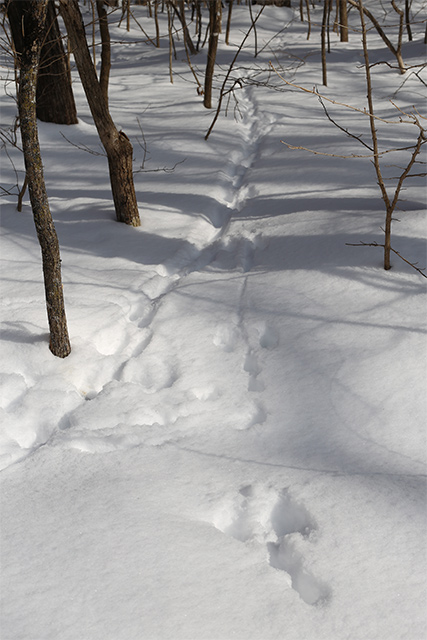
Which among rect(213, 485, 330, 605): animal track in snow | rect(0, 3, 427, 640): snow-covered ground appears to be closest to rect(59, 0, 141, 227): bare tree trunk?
rect(0, 3, 427, 640): snow-covered ground

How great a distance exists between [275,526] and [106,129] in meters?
3.45

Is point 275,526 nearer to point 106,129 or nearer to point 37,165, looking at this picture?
point 37,165

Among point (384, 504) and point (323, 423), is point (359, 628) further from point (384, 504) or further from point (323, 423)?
point (323, 423)

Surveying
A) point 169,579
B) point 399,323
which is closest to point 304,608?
point 169,579

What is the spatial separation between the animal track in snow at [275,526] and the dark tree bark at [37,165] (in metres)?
1.35

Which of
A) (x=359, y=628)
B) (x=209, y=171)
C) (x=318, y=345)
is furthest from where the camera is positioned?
(x=209, y=171)

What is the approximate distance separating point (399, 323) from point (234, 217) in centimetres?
233

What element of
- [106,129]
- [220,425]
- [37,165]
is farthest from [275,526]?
[106,129]

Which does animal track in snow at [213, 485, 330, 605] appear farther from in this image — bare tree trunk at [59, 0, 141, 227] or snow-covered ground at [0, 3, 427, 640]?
bare tree trunk at [59, 0, 141, 227]

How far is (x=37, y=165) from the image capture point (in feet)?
8.21

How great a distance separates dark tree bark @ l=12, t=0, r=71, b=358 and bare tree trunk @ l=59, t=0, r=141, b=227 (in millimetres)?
1503

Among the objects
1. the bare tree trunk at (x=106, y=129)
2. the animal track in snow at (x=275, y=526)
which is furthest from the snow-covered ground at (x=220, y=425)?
the bare tree trunk at (x=106, y=129)

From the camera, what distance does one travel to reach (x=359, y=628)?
1627 mm

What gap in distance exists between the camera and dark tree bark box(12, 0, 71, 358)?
7.54 ft
